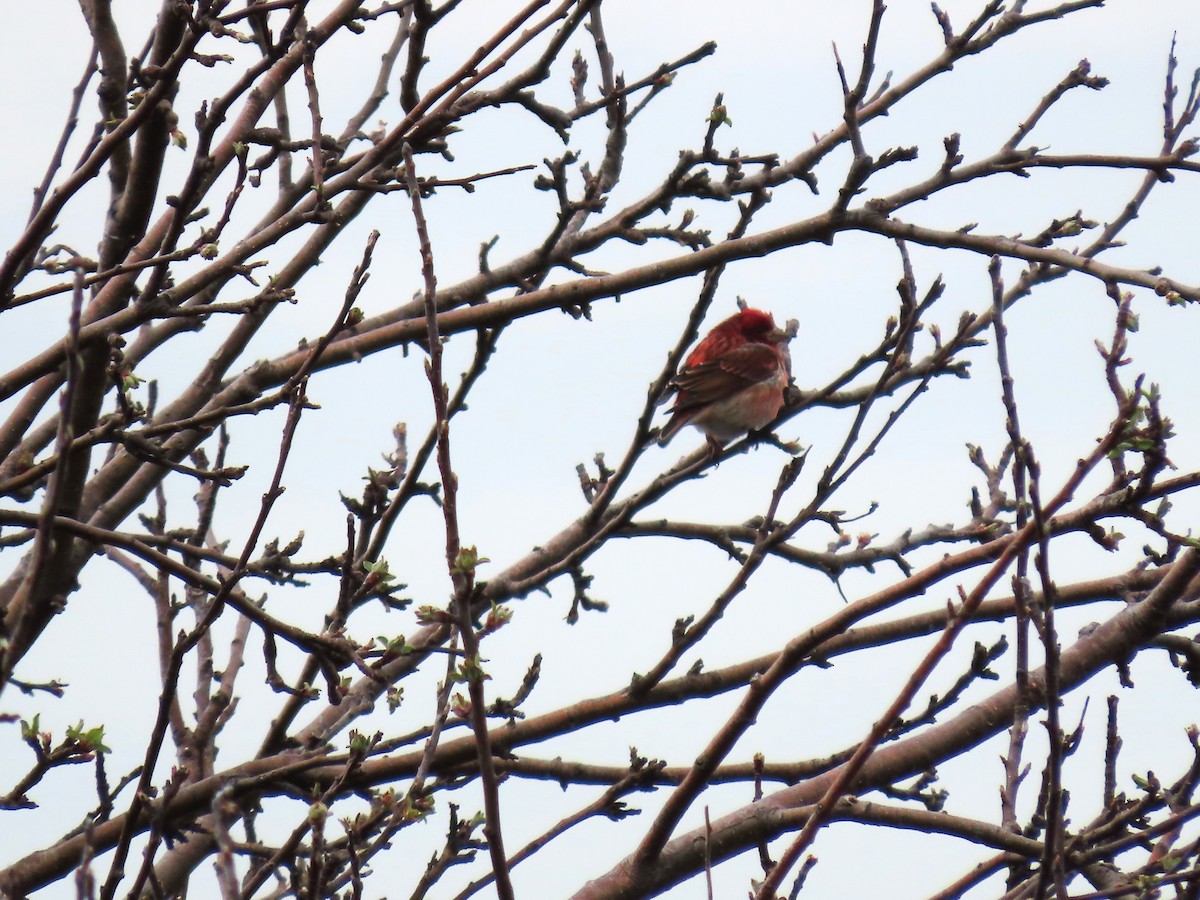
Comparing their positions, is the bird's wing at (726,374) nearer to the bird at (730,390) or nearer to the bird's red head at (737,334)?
the bird at (730,390)

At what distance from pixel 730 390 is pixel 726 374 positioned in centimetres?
15

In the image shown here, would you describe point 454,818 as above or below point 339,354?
below

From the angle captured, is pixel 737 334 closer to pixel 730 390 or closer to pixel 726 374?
pixel 726 374

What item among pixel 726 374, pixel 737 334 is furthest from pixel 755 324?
pixel 726 374

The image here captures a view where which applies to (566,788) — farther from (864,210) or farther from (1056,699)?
(1056,699)

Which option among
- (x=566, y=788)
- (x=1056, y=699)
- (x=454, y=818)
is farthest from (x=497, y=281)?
(x=1056, y=699)

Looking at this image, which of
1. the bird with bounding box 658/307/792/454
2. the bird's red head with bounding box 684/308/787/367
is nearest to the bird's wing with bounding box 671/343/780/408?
the bird with bounding box 658/307/792/454

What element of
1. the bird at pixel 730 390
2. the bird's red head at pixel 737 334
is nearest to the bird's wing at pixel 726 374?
the bird at pixel 730 390

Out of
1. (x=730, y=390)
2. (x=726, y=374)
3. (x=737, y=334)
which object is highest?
(x=737, y=334)

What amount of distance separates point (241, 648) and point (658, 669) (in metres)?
2.99

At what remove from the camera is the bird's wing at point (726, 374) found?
8797 millimetres

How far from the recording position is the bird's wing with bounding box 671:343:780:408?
880cm

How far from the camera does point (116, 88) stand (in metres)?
Result: 4.90

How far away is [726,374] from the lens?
9.05 metres
